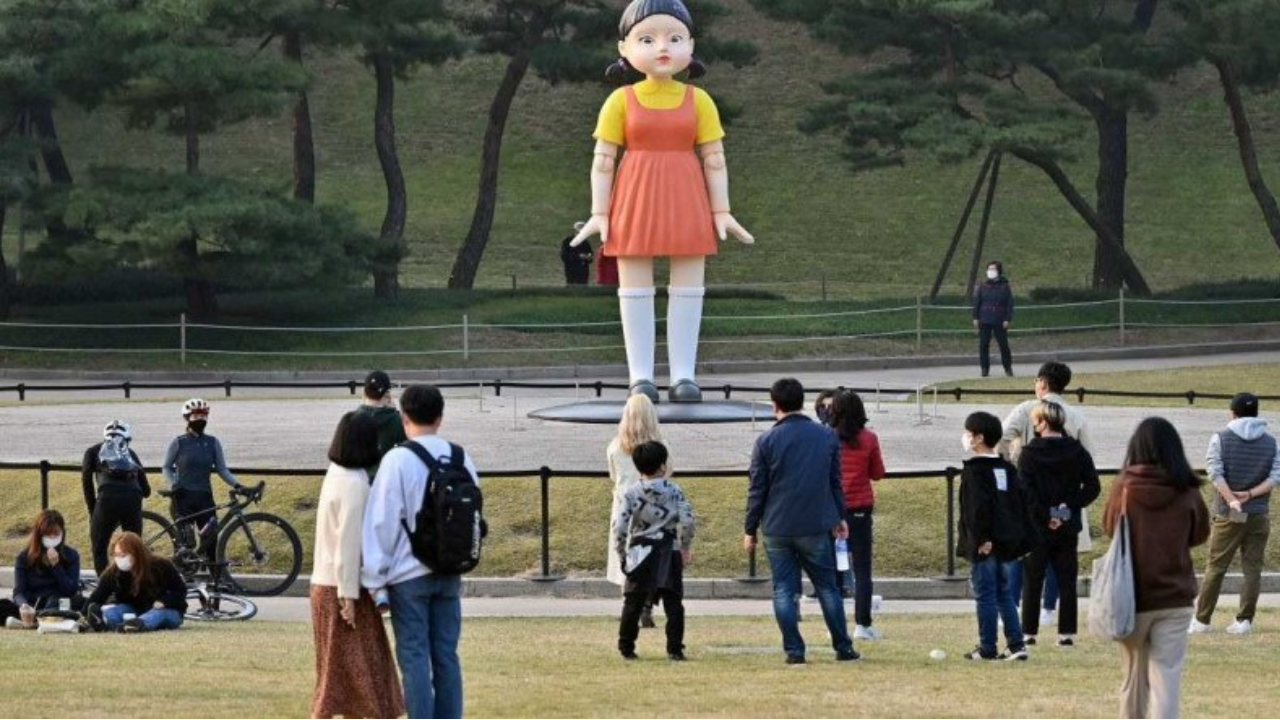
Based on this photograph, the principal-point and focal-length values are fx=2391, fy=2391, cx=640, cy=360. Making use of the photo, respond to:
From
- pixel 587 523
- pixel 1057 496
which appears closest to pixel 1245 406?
pixel 1057 496

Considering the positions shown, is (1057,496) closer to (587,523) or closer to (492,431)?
(587,523)

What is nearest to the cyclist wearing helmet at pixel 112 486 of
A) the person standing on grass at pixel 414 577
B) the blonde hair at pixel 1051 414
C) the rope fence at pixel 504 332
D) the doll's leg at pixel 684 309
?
the blonde hair at pixel 1051 414

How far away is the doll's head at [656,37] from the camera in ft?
71.8

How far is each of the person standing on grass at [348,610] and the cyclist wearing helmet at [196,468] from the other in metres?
7.44

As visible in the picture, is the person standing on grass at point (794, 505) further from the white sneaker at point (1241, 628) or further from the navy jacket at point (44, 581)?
the navy jacket at point (44, 581)

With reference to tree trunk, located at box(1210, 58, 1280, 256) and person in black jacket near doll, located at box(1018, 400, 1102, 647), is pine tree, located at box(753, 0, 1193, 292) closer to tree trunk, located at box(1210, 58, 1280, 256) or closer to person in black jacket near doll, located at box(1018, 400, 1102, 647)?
tree trunk, located at box(1210, 58, 1280, 256)

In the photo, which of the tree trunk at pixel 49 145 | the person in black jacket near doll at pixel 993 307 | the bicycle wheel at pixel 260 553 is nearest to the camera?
the bicycle wheel at pixel 260 553

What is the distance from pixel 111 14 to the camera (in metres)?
38.1

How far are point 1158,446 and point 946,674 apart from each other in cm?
288

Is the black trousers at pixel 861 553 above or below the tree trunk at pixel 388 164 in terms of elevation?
below

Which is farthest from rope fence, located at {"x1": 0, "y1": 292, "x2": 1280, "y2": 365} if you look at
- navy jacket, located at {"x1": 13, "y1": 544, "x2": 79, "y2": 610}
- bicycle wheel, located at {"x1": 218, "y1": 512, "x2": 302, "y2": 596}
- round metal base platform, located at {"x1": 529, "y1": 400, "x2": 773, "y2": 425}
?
navy jacket, located at {"x1": 13, "y1": 544, "x2": 79, "y2": 610}

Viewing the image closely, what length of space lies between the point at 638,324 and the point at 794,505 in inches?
391

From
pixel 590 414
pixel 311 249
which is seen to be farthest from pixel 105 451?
pixel 311 249

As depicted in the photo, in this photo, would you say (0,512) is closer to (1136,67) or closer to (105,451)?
(105,451)
